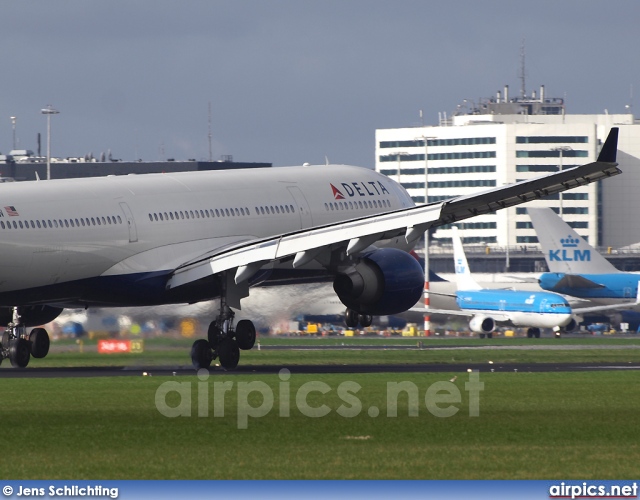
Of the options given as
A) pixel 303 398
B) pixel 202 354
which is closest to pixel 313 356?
pixel 202 354

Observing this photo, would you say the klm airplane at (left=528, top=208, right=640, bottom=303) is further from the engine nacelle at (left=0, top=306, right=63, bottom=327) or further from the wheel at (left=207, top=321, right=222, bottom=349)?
the wheel at (left=207, top=321, right=222, bottom=349)

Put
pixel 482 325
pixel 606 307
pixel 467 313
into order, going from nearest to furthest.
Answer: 1. pixel 482 325
2. pixel 606 307
3. pixel 467 313

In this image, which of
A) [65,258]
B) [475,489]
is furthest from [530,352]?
[475,489]

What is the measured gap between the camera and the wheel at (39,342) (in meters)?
50.8

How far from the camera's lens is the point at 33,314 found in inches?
1949

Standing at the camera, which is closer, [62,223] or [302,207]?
[62,223]

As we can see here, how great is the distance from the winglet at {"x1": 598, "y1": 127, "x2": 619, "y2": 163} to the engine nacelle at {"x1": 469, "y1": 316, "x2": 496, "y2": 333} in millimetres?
68145

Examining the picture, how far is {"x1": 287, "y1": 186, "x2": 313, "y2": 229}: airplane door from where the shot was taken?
51844 mm

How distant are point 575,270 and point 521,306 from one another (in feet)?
31.4

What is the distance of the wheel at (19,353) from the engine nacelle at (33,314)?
0.73m

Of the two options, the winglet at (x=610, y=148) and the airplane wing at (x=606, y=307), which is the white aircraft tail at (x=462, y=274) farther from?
the winglet at (x=610, y=148)

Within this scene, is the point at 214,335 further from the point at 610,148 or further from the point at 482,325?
the point at 482,325

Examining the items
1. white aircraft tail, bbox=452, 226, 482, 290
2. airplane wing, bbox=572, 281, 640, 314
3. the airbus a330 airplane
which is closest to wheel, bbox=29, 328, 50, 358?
the airbus a330 airplane

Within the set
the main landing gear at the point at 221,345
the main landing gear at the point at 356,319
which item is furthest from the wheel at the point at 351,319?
the main landing gear at the point at 221,345
